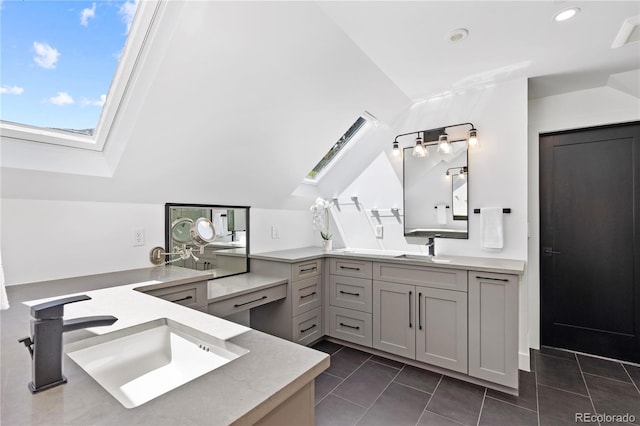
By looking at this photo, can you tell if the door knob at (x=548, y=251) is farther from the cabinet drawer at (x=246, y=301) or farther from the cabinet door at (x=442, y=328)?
the cabinet drawer at (x=246, y=301)

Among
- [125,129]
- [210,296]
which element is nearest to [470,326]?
[210,296]

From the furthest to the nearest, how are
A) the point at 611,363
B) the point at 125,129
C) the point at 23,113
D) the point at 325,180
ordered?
1. the point at 325,180
2. the point at 611,363
3. the point at 125,129
4. the point at 23,113

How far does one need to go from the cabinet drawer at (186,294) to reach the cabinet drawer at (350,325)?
1315 millimetres

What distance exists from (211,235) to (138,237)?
49 cm

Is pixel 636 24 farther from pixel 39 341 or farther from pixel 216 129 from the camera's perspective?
pixel 39 341

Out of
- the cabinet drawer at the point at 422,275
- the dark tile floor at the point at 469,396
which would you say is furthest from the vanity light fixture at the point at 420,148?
the dark tile floor at the point at 469,396

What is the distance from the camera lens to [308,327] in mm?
2768

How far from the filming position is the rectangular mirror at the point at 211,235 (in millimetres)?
2324

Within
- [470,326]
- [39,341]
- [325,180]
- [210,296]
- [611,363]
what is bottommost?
[611,363]

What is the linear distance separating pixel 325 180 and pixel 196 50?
2091 millimetres

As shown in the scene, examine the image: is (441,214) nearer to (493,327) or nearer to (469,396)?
(493,327)

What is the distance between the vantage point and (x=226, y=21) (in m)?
1.57

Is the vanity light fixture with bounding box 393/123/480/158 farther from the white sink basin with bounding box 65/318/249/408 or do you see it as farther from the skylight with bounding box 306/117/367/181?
the white sink basin with bounding box 65/318/249/408

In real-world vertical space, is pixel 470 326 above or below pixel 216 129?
below
